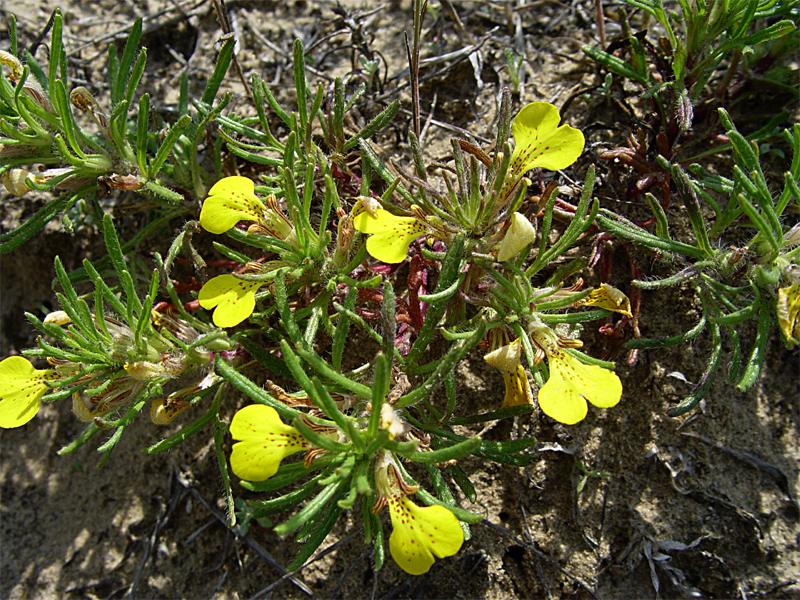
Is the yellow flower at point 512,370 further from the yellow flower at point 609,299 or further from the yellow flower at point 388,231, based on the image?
the yellow flower at point 388,231

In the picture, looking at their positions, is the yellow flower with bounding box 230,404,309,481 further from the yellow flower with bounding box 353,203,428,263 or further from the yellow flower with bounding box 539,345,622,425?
the yellow flower with bounding box 539,345,622,425

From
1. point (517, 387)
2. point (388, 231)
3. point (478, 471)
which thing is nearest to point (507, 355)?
point (517, 387)

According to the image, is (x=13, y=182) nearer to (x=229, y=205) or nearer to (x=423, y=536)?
(x=229, y=205)

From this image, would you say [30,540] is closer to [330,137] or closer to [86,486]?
[86,486]

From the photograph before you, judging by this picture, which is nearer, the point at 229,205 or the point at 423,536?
the point at 423,536

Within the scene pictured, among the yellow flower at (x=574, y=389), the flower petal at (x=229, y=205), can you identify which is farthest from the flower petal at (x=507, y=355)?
the flower petal at (x=229, y=205)

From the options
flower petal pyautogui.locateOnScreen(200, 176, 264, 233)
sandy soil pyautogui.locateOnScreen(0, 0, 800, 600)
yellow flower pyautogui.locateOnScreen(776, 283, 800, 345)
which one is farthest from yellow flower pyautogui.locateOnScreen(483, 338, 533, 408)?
flower petal pyautogui.locateOnScreen(200, 176, 264, 233)
